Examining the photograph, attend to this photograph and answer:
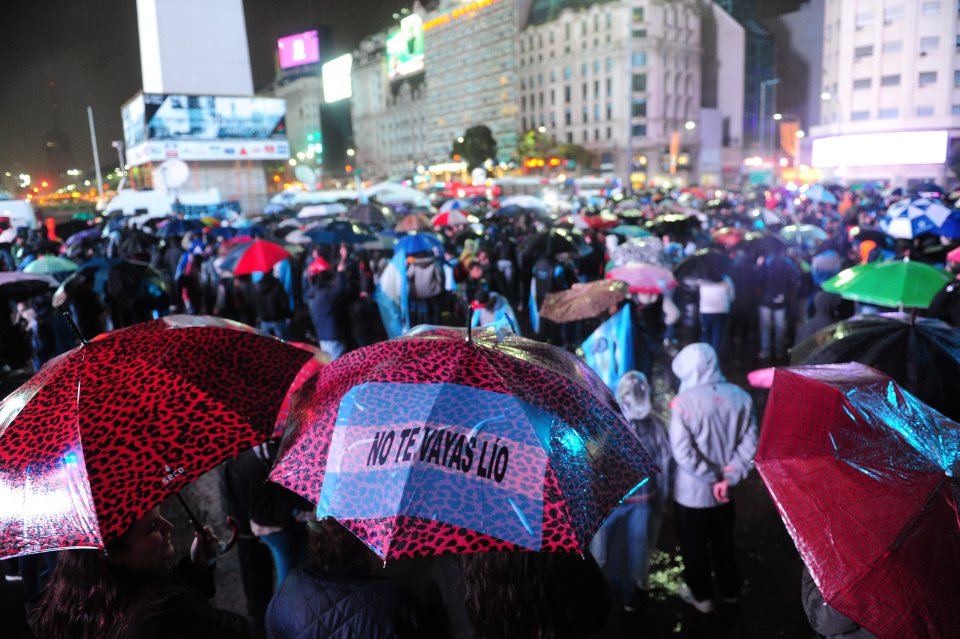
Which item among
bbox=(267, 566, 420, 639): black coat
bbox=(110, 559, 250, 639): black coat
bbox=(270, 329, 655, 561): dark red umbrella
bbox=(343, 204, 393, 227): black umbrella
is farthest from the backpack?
bbox=(110, 559, 250, 639): black coat

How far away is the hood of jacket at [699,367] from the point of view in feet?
12.3

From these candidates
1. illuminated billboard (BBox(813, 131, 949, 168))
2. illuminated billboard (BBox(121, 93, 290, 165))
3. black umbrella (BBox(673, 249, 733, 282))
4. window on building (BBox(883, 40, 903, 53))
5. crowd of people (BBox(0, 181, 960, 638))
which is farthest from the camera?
window on building (BBox(883, 40, 903, 53))

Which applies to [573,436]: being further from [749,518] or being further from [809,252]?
[809,252]

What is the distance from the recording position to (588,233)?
1272 cm

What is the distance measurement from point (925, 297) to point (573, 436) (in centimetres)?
399

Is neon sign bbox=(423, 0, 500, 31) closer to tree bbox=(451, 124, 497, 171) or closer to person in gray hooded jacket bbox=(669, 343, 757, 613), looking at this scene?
tree bbox=(451, 124, 497, 171)

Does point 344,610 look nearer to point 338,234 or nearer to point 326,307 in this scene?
point 326,307

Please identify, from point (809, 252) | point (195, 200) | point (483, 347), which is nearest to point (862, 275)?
point (483, 347)

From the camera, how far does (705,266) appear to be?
8164 mm

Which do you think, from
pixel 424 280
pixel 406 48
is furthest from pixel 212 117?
pixel 406 48

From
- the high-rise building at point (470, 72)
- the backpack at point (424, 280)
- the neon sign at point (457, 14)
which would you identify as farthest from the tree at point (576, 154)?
the backpack at point (424, 280)

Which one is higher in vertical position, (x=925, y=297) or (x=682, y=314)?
(x=925, y=297)

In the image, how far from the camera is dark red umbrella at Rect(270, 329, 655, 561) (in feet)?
5.79

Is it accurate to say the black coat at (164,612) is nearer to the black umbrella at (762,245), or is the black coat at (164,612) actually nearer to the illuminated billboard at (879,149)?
the black umbrella at (762,245)
